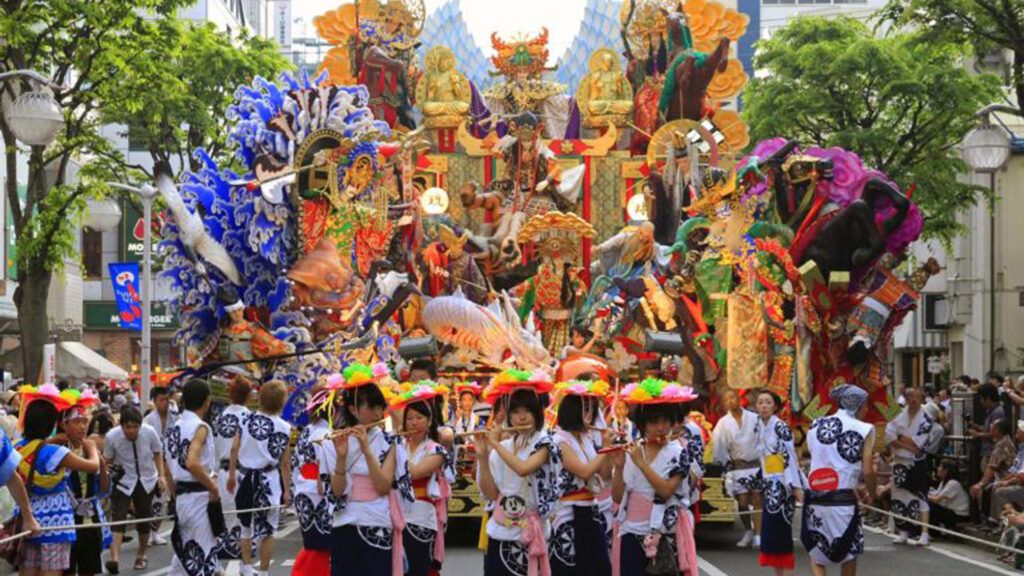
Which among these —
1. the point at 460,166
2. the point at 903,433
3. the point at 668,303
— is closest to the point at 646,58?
the point at 460,166

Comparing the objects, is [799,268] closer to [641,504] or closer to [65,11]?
[65,11]

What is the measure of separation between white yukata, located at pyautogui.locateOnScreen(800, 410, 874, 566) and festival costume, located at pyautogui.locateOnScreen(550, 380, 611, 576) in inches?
117

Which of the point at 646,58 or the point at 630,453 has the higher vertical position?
the point at 646,58

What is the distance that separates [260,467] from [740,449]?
6.04 m

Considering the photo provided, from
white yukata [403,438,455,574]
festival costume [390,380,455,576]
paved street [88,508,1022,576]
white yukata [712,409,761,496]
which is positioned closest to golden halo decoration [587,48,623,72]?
paved street [88,508,1022,576]

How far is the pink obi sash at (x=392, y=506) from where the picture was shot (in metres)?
12.1

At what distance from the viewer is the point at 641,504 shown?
42.3 feet

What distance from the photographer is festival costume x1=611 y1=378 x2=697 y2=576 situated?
505 inches

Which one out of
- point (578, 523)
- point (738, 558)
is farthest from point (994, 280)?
point (578, 523)

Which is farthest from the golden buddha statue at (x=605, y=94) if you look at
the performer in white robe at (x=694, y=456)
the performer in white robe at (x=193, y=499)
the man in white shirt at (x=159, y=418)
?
the performer in white robe at (x=694, y=456)

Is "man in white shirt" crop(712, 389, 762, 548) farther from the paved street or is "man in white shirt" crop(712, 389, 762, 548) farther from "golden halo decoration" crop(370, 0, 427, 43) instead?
"golden halo decoration" crop(370, 0, 427, 43)

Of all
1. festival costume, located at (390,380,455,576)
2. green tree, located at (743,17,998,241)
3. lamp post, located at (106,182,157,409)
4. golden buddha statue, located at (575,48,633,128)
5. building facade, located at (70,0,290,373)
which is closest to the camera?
festival costume, located at (390,380,455,576)

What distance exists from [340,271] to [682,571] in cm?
1409

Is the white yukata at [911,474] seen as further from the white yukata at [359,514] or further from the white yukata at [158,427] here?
the white yukata at [359,514]
